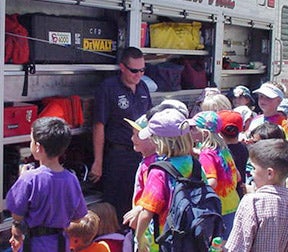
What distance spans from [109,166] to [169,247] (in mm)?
2026

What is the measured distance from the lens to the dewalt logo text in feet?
15.8

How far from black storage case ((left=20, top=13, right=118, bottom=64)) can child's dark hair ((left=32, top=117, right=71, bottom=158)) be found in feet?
4.25

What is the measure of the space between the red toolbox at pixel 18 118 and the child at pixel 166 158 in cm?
129

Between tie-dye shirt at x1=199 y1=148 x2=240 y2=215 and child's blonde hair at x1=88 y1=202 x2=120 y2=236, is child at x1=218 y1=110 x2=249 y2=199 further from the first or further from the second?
child's blonde hair at x1=88 y1=202 x2=120 y2=236

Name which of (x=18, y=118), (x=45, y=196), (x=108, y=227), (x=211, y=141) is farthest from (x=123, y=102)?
(x=45, y=196)

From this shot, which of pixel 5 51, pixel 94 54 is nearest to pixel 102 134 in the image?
pixel 94 54

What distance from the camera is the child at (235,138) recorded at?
4.05 m

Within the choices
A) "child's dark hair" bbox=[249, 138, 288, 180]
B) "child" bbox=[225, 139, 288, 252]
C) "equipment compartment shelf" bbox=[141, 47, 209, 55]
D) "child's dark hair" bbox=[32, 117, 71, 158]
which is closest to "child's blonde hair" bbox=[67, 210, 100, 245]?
"child's dark hair" bbox=[32, 117, 71, 158]

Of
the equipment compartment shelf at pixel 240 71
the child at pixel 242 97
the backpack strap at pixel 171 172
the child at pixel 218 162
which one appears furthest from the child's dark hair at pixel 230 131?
the equipment compartment shelf at pixel 240 71

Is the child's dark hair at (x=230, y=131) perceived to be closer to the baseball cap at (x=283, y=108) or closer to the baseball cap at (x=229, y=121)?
the baseball cap at (x=229, y=121)

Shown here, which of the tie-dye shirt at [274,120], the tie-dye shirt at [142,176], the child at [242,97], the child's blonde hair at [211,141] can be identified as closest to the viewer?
the tie-dye shirt at [142,176]

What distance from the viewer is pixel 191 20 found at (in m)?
6.21

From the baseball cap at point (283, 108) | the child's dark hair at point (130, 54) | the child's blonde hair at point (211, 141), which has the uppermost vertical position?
the child's dark hair at point (130, 54)

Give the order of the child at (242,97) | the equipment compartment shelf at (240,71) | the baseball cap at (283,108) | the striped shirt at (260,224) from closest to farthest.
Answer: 1. the striped shirt at (260,224)
2. the baseball cap at (283,108)
3. the child at (242,97)
4. the equipment compartment shelf at (240,71)
